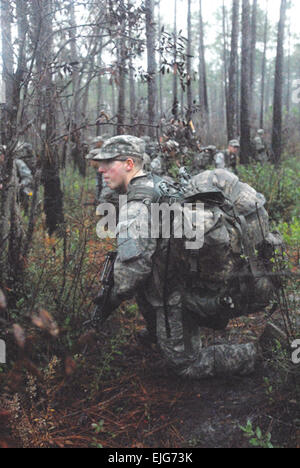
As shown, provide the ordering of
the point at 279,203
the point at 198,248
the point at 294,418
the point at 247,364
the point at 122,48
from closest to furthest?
the point at 294,418 < the point at 198,248 < the point at 247,364 < the point at 122,48 < the point at 279,203

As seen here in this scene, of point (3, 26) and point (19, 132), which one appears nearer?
point (19, 132)

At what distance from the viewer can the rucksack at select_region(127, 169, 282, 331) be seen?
255 centimetres

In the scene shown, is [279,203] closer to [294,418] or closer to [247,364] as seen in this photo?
[247,364]

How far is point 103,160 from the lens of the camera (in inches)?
110

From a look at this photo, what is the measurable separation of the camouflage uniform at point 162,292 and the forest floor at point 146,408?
0.12 metres

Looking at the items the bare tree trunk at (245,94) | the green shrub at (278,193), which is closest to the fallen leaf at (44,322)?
the green shrub at (278,193)

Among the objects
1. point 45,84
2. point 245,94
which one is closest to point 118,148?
point 45,84

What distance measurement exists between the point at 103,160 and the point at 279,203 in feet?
16.1

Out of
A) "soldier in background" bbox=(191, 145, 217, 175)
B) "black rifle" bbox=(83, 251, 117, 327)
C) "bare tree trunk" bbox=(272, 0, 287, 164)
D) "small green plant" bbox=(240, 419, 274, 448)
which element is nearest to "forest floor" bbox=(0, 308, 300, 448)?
"small green plant" bbox=(240, 419, 274, 448)

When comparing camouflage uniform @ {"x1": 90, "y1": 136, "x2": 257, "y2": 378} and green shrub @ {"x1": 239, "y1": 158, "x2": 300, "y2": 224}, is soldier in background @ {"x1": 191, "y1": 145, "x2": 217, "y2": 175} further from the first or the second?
camouflage uniform @ {"x1": 90, "y1": 136, "x2": 257, "y2": 378}

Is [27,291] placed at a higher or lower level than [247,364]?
higher

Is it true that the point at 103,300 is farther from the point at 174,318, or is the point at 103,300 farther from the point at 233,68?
the point at 233,68

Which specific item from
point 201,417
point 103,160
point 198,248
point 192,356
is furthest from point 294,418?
point 103,160

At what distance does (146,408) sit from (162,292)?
2.55 feet
